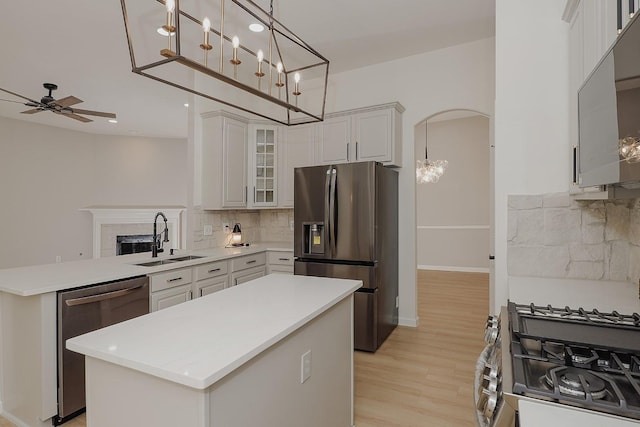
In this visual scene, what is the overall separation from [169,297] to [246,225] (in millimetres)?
1914

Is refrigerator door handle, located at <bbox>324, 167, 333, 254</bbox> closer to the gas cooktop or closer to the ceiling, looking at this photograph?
the ceiling

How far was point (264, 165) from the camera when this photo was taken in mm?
4320

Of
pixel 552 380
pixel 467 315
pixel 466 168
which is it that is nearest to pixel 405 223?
pixel 467 315

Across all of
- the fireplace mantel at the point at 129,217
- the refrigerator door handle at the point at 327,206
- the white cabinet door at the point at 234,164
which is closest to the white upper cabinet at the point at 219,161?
the white cabinet door at the point at 234,164

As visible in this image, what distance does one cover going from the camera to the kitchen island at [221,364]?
100cm

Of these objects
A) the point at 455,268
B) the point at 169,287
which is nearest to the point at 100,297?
the point at 169,287

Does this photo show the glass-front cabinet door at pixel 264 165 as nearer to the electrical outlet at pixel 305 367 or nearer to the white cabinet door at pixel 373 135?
the white cabinet door at pixel 373 135

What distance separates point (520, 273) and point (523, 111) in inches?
37.6

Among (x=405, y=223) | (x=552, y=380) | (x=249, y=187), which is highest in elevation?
(x=249, y=187)

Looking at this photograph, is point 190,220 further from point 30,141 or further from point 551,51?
point 30,141

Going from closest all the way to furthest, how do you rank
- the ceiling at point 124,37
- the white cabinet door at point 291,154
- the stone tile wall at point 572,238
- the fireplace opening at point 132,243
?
the stone tile wall at point 572,238
the ceiling at point 124,37
the white cabinet door at point 291,154
the fireplace opening at point 132,243

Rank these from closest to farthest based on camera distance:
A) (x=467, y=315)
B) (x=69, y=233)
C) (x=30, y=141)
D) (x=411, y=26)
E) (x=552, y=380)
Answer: (x=552, y=380), (x=411, y=26), (x=467, y=315), (x=30, y=141), (x=69, y=233)

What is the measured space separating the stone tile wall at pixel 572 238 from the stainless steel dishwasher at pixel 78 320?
2.61 metres

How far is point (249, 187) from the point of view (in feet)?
13.9
